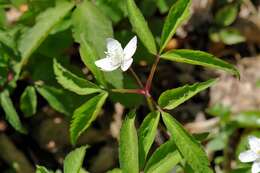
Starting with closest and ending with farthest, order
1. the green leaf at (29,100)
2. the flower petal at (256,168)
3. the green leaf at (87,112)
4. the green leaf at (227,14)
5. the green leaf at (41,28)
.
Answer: the green leaf at (87,112)
the flower petal at (256,168)
the green leaf at (41,28)
the green leaf at (29,100)
the green leaf at (227,14)

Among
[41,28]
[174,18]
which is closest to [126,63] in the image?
[174,18]

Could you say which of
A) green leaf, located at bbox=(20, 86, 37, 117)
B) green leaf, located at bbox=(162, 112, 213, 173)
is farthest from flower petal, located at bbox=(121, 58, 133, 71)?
green leaf, located at bbox=(20, 86, 37, 117)

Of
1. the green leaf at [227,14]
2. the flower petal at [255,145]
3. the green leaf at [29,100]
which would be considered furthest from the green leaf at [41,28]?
the green leaf at [227,14]

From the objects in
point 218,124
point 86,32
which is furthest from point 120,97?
point 218,124

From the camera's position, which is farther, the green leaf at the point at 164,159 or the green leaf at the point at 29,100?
the green leaf at the point at 29,100

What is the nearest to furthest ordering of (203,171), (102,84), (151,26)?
1. (203,171)
2. (102,84)
3. (151,26)

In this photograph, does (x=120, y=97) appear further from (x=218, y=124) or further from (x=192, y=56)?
(x=192, y=56)

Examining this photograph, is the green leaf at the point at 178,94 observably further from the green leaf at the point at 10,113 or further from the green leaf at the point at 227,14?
the green leaf at the point at 227,14
